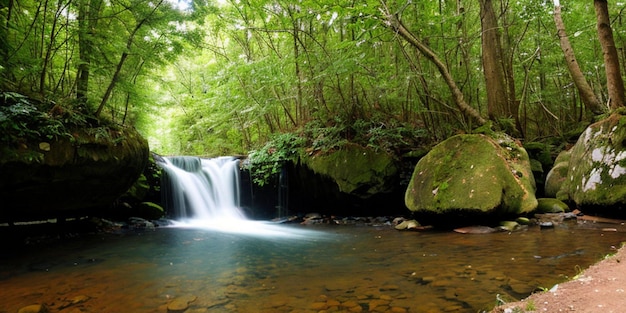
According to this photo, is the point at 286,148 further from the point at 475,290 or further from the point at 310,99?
the point at 475,290

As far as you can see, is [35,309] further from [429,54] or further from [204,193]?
[204,193]

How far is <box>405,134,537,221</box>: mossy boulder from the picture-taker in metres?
6.14

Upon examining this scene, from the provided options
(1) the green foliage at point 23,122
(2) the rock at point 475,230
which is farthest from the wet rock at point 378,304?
(1) the green foliage at point 23,122

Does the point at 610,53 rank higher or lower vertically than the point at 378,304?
higher

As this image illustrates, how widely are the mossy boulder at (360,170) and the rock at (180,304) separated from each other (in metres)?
6.25

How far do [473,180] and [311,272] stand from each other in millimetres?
3896

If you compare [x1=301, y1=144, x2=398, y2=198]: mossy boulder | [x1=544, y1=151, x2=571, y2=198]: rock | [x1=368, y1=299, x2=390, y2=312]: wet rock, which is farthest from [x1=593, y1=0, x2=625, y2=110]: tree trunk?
[x1=368, y1=299, x2=390, y2=312]: wet rock

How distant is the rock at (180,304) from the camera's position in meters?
3.10

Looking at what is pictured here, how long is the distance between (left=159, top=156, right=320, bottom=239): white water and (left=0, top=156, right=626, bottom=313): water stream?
3.59m

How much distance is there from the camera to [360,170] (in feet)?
30.2

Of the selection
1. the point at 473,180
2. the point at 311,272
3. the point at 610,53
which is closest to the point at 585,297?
the point at 311,272

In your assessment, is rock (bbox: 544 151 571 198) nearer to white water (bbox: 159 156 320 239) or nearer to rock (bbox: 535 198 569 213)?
rock (bbox: 535 198 569 213)

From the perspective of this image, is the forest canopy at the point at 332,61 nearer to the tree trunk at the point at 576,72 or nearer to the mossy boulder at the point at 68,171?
the tree trunk at the point at 576,72

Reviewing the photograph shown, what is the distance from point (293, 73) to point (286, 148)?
7.86ft
